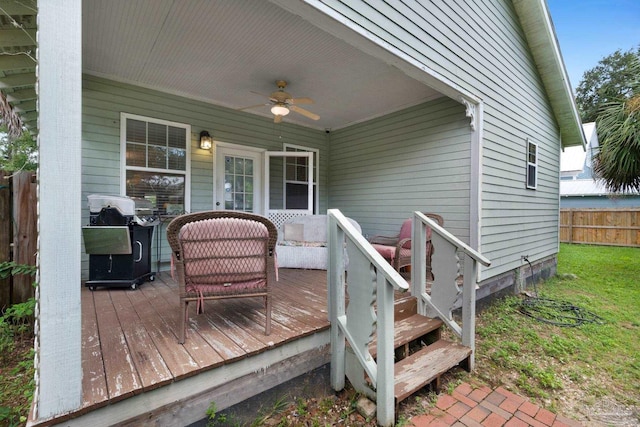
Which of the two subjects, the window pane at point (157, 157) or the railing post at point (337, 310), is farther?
the window pane at point (157, 157)

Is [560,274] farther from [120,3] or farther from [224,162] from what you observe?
[120,3]

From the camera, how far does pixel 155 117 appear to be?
4.48 meters

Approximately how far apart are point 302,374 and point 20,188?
288 centimetres

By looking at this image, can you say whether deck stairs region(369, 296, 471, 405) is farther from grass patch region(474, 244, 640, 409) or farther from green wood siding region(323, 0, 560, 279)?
green wood siding region(323, 0, 560, 279)

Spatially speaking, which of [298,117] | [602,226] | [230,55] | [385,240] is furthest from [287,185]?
[602,226]

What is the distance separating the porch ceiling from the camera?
2871 mm

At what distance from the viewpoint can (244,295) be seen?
6.97 feet

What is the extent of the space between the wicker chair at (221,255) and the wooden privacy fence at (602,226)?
13581mm

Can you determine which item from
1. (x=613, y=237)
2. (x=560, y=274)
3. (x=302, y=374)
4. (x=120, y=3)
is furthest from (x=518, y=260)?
(x=613, y=237)

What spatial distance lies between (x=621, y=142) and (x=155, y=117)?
28.1 ft

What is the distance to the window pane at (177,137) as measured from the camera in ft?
15.2

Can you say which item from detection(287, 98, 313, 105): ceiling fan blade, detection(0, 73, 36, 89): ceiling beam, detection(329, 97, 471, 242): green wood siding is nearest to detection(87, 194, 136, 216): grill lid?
detection(0, 73, 36, 89): ceiling beam

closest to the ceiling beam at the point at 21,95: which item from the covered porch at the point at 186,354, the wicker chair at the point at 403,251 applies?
the covered porch at the point at 186,354

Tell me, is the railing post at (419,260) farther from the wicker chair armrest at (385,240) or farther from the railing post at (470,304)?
the wicker chair armrest at (385,240)
